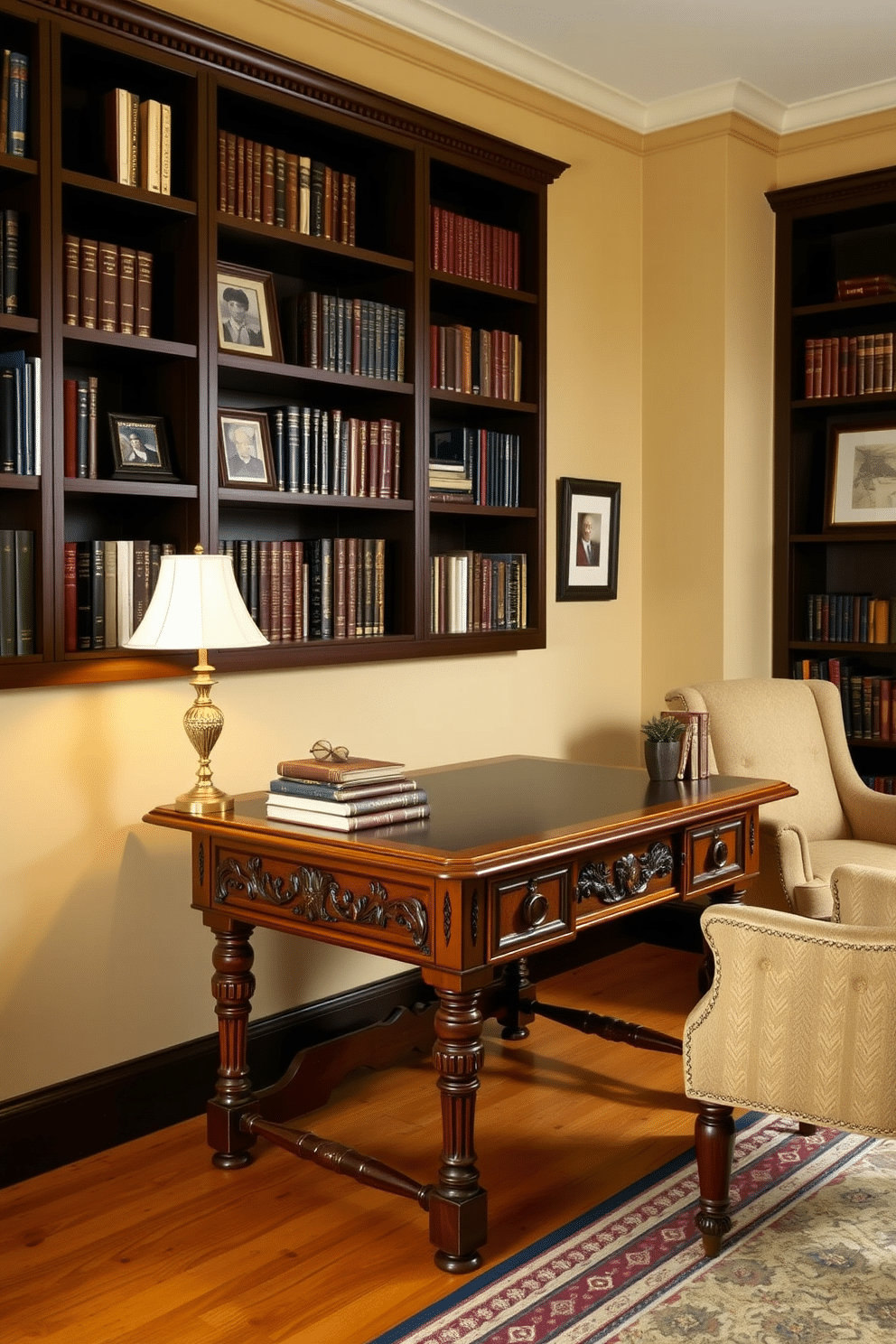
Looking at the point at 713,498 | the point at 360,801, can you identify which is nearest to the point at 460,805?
the point at 360,801

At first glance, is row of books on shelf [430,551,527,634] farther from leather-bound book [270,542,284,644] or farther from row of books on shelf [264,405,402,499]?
leather-bound book [270,542,284,644]

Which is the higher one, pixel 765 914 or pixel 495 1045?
pixel 765 914

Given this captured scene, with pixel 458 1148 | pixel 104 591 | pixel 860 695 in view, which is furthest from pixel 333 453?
pixel 860 695

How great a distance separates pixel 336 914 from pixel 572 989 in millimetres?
1976

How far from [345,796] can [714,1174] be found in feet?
3.56

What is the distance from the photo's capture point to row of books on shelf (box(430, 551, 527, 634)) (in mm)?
3965

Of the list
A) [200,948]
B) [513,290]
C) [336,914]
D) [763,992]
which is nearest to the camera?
[763,992]

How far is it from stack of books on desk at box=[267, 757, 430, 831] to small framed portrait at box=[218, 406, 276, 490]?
0.89 metres

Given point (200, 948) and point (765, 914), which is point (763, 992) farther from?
point (200, 948)

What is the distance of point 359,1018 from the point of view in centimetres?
389

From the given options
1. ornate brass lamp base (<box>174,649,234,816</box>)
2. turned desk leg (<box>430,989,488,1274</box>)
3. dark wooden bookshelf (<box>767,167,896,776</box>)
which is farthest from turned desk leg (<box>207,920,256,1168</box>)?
dark wooden bookshelf (<box>767,167,896,776</box>)

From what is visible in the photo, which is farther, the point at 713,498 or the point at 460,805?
the point at 713,498

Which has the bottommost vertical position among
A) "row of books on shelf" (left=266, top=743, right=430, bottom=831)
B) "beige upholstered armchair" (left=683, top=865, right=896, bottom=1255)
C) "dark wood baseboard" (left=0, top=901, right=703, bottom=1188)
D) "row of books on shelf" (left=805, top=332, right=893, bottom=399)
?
"dark wood baseboard" (left=0, top=901, right=703, bottom=1188)

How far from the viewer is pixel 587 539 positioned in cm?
468
